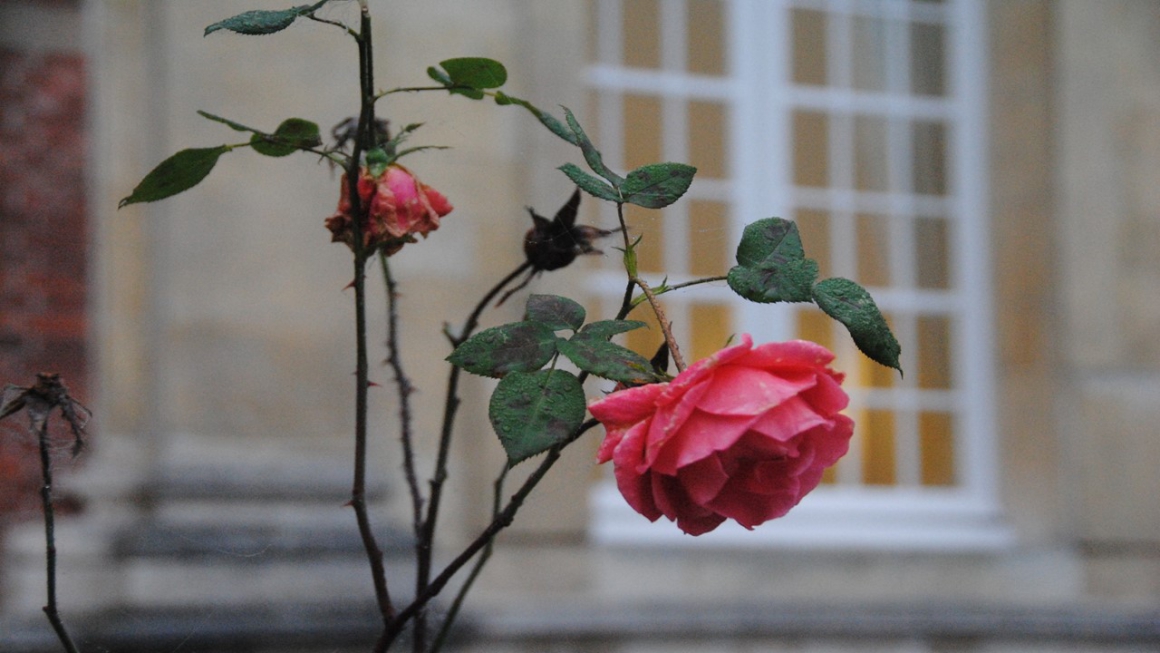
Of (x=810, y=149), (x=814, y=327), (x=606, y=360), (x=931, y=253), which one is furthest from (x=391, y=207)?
(x=931, y=253)

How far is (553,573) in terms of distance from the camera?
130 inches

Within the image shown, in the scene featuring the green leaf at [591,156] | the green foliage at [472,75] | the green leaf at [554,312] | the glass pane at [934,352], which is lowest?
the glass pane at [934,352]

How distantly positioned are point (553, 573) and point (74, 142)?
69.1 inches

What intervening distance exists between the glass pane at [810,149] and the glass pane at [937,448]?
82 cm

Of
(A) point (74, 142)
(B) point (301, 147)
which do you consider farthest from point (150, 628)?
(B) point (301, 147)

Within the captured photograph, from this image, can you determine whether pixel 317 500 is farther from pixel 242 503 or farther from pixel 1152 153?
pixel 1152 153

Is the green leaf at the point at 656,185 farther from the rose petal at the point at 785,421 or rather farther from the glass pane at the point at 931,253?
the glass pane at the point at 931,253

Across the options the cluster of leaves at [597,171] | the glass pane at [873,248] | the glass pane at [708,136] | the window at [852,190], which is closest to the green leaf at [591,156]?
the cluster of leaves at [597,171]

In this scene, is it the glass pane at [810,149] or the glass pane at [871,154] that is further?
the glass pane at [871,154]

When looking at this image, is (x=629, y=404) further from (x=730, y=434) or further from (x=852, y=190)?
(x=852, y=190)

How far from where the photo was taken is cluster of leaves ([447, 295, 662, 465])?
52 cm

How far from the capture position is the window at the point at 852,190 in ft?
12.6

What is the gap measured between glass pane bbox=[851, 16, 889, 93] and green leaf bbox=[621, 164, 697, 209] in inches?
146

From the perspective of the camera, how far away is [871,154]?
4160 mm
